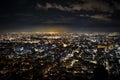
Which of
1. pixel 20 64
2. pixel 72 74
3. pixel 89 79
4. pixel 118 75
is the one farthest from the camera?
pixel 20 64

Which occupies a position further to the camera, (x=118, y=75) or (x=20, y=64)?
(x=20, y=64)

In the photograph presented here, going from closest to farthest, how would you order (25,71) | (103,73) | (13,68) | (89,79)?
(103,73), (89,79), (25,71), (13,68)

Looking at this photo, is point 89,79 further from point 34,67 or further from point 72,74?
point 34,67

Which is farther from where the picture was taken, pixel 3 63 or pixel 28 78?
pixel 3 63

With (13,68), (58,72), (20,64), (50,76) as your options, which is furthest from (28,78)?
(20,64)

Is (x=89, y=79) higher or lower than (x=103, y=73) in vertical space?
lower

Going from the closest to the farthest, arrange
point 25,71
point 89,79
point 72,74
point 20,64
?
1. point 89,79
2. point 72,74
3. point 25,71
4. point 20,64

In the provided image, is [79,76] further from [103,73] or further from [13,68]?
[13,68]

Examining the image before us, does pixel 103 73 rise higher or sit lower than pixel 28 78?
higher

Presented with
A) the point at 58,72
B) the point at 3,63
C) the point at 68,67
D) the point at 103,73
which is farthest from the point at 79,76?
the point at 3,63
